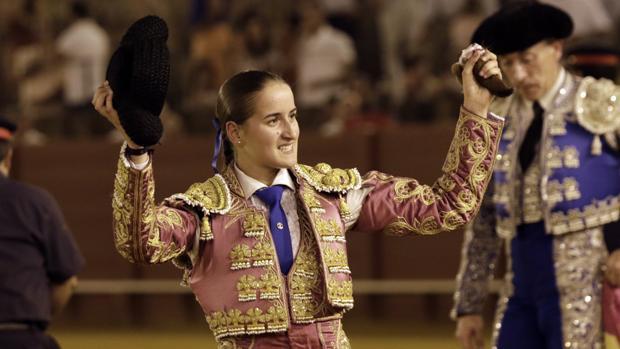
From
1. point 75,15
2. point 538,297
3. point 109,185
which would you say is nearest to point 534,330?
point 538,297

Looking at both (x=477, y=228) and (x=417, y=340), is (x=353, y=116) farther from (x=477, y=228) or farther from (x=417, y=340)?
(x=477, y=228)

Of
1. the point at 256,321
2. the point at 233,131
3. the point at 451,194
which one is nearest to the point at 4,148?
the point at 233,131

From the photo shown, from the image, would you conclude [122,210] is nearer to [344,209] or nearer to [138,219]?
[138,219]

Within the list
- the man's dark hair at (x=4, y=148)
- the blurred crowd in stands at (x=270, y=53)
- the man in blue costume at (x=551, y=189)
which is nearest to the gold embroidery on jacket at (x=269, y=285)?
the man's dark hair at (x=4, y=148)

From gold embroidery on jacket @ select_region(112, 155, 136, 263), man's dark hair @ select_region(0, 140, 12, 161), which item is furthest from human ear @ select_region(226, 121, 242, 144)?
man's dark hair @ select_region(0, 140, 12, 161)

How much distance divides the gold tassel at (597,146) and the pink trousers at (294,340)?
156cm

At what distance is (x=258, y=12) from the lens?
10.7 metres

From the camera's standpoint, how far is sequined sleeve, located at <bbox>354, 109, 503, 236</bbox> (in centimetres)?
372

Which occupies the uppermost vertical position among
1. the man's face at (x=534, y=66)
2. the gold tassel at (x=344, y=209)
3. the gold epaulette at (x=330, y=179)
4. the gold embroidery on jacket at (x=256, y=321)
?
the man's face at (x=534, y=66)

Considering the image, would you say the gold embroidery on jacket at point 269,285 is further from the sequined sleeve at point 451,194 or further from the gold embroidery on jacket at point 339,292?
the sequined sleeve at point 451,194

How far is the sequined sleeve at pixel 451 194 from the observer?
3.72m

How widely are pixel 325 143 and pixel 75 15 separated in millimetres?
2369

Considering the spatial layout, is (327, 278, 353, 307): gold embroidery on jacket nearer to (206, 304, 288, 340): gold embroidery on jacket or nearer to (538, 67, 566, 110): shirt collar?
(206, 304, 288, 340): gold embroidery on jacket

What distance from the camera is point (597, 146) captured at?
4.93 m
